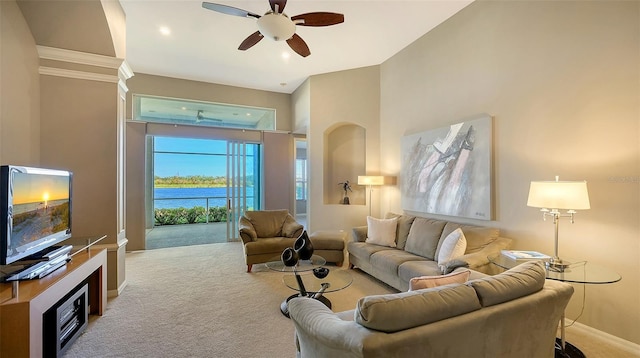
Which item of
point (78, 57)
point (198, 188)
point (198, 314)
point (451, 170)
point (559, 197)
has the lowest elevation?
point (198, 314)

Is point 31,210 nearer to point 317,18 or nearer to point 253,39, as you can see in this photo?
point 253,39

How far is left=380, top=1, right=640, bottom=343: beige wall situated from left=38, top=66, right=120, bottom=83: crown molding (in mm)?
4348

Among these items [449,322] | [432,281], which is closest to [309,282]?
[432,281]

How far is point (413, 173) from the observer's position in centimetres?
438

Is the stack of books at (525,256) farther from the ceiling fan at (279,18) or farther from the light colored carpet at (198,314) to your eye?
the ceiling fan at (279,18)

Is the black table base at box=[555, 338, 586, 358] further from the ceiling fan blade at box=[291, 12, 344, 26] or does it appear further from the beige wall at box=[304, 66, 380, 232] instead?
the ceiling fan blade at box=[291, 12, 344, 26]

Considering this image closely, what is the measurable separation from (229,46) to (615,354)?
18.8ft

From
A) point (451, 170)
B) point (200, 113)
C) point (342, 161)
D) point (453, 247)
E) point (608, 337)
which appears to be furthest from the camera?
point (200, 113)

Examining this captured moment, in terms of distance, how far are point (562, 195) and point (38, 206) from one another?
4.25 m

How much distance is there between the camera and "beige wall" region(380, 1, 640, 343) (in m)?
2.21

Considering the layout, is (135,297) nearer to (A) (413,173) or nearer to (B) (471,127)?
(A) (413,173)

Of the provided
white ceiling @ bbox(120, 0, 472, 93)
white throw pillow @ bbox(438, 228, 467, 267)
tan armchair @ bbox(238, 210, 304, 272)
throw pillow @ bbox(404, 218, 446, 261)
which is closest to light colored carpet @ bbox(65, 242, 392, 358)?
tan armchair @ bbox(238, 210, 304, 272)

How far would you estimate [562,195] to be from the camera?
7.07 ft

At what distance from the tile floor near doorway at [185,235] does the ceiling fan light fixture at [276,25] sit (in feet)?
15.8
